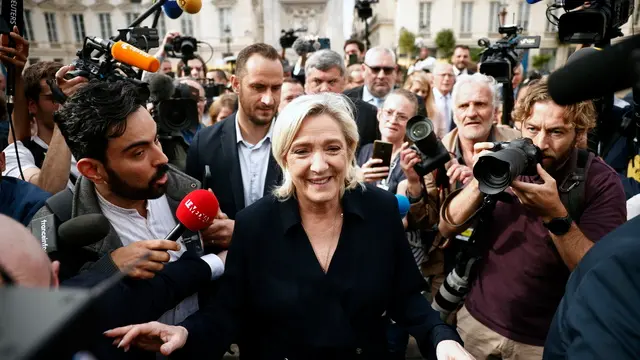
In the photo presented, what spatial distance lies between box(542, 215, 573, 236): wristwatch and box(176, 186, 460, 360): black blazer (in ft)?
1.89

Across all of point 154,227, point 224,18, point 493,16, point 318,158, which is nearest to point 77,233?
point 154,227

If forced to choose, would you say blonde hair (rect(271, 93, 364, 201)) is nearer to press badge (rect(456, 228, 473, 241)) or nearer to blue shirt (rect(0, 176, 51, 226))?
press badge (rect(456, 228, 473, 241))

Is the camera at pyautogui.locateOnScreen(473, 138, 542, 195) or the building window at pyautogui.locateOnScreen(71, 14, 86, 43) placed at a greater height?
the building window at pyautogui.locateOnScreen(71, 14, 86, 43)

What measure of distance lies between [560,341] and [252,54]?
247 centimetres

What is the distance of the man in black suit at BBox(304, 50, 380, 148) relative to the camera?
3795mm

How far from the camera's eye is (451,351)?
1.42 m

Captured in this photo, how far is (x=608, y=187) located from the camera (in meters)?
1.83

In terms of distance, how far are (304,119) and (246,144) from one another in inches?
44.8

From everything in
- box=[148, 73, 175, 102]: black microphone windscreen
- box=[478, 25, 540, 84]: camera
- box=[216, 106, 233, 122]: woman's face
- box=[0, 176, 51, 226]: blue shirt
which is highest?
box=[478, 25, 540, 84]: camera

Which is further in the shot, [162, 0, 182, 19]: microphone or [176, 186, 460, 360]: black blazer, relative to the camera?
[162, 0, 182, 19]: microphone

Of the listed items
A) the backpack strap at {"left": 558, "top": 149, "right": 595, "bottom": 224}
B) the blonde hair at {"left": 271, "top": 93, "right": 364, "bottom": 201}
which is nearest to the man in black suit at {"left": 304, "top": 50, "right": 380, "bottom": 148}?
the blonde hair at {"left": 271, "top": 93, "right": 364, "bottom": 201}

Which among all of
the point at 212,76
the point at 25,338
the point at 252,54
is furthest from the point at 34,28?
the point at 25,338

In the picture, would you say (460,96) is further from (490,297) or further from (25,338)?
(25,338)

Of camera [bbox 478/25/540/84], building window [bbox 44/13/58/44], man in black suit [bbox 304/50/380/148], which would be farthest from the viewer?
building window [bbox 44/13/58/44]
